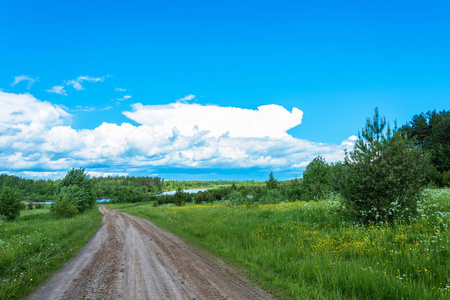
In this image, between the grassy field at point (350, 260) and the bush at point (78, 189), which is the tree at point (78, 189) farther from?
the grassy field at point (350, 260)

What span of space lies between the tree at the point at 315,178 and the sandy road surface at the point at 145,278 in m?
27.5

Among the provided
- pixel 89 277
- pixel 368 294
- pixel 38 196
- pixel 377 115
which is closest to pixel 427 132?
pixel 377 115

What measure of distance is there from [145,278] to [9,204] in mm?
40541

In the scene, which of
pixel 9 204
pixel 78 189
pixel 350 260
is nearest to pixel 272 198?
pixel 78 189

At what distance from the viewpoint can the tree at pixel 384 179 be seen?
10367 mm

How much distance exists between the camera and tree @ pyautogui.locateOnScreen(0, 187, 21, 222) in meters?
33.3

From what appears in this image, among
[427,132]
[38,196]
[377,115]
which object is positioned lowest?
[38,196]

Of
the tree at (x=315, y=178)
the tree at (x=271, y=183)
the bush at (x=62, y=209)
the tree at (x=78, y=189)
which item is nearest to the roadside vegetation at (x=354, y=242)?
the bush at (x=62, y=209)

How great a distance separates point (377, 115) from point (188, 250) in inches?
476

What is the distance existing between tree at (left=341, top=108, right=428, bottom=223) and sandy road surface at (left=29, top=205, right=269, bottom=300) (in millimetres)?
7605

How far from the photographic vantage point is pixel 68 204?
88.5ft

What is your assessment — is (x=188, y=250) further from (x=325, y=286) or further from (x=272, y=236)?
(x=325, y=286)

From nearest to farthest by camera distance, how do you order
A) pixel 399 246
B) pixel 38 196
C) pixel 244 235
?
pixel 399 246
pixel 244 235
pixel 38 196

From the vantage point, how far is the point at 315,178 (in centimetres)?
3506
